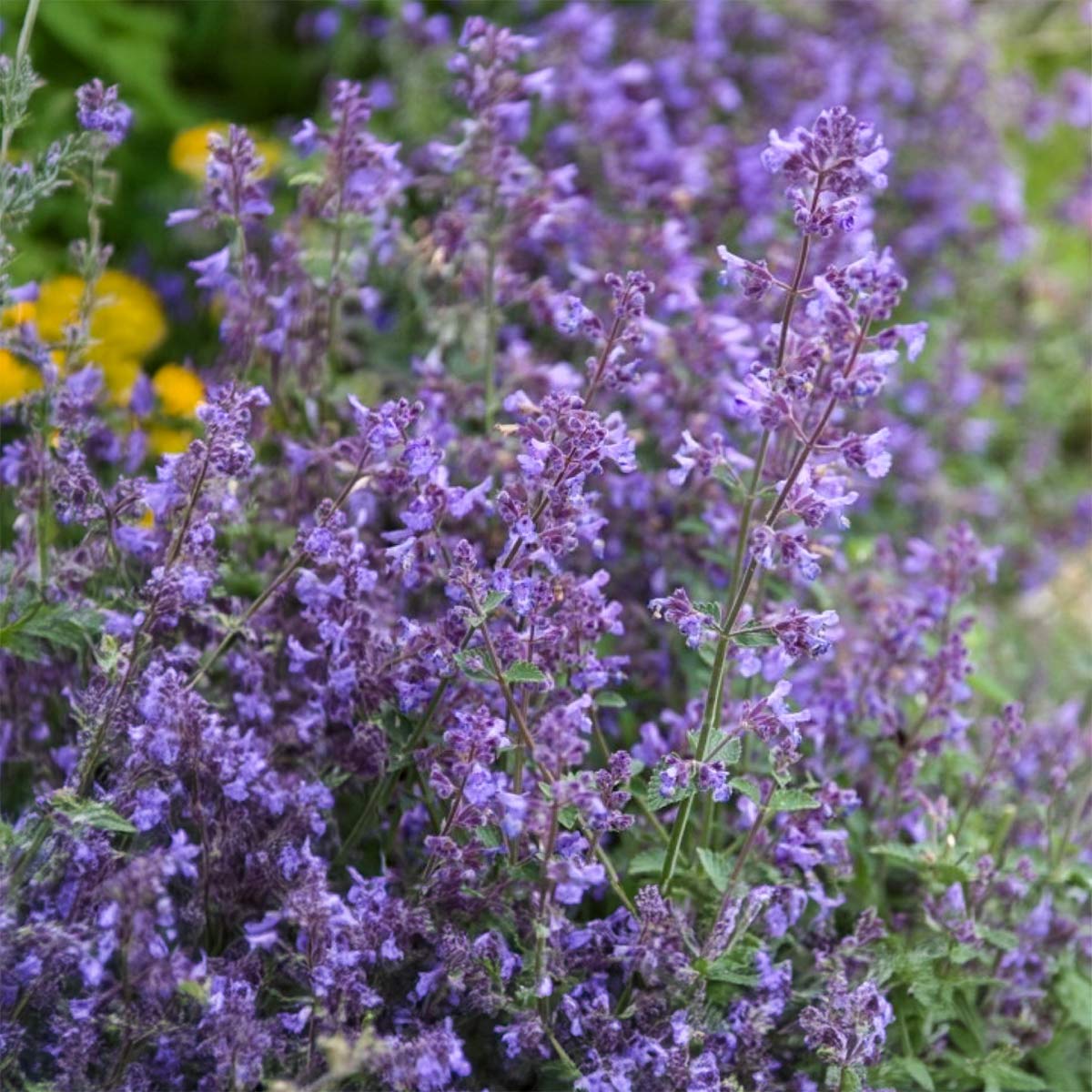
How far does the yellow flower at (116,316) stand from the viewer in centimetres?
401

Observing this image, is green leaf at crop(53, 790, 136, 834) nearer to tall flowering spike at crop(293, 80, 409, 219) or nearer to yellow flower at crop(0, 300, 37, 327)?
yellow flower at crop(0, 300, 37, 327)

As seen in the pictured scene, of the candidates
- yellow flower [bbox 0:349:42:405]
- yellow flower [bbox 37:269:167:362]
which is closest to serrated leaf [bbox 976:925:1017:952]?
yellow flower [bbox 0:349:42:405]

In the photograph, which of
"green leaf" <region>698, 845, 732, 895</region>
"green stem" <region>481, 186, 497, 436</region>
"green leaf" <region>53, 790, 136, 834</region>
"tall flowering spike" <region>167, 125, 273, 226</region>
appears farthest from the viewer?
"green stem" <region>481, 186, 497, 436</region>

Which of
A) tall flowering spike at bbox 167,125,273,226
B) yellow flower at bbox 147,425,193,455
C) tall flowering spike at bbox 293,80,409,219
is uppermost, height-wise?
tall flowering spike at bbox 293,80,409,219

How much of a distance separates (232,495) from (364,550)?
286 millimetres

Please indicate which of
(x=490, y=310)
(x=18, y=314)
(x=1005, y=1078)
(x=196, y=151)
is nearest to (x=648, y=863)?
(x=1005, y=1078)

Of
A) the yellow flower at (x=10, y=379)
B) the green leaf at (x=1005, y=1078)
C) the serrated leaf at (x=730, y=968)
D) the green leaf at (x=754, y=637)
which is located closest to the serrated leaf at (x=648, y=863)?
the serrated leaf at (x=730, y=968)

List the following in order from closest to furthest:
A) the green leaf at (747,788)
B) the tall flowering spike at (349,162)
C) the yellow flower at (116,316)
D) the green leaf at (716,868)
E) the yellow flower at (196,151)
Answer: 1. the green leaf at (747,788)
2. the green leaf at (716,868)
3. the tall flowering spike at (349,162)
4. the yellow flower at (116,316)
5. the yellow flower at (196,151)

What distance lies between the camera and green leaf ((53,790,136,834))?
215cm

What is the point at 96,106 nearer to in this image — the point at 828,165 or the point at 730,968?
the point at 828,165

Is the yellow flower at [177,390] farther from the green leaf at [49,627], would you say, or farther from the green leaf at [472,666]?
the green leaf at [472,666]

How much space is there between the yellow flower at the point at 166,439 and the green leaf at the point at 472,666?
1.37m

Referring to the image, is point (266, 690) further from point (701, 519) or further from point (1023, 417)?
point (1023, 417)

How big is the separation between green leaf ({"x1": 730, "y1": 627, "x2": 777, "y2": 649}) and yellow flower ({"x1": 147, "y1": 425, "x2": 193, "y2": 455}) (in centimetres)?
161
